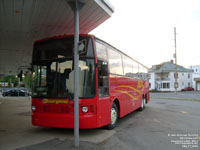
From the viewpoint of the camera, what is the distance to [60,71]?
6.41m

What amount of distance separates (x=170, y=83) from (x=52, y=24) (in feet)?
194

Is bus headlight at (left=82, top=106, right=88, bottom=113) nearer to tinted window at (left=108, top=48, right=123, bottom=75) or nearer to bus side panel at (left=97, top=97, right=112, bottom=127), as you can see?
bus side panel at (left=97, top=97, right=112, bottom=127)

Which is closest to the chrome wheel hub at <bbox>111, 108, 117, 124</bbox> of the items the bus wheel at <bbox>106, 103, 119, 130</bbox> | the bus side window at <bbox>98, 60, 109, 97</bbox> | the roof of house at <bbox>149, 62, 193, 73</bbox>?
the bus wheel at <bbox>106, 103, 119, 130</bbox>

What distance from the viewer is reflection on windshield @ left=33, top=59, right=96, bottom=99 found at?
240 inches

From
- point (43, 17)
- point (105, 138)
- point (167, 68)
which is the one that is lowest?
point (105, 138)

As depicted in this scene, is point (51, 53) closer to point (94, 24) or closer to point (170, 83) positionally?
point (94, 24)

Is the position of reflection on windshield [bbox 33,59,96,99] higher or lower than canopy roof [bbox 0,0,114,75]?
lower

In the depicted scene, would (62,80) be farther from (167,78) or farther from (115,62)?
(167,78)

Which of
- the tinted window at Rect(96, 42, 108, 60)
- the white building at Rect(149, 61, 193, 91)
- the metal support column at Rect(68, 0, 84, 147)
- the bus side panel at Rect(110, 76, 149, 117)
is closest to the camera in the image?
the metal support column at Rect(68, 0, 84, 147)

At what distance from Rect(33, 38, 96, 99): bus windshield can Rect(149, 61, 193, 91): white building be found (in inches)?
2390

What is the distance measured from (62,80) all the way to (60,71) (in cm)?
32

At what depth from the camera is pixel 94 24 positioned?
9.48 meters

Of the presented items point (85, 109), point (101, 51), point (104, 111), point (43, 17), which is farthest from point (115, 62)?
point (43, 17)

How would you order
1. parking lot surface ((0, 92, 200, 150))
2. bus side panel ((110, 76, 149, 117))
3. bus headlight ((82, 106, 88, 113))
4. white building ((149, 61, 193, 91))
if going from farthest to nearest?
white building ((149, 61, 193, 91)) → bus side panel ((110, 76, 149, 117)) → bus headlight ((82, 106, 88, 113)) → parking lot surface ((0, 92, 200, 150))
